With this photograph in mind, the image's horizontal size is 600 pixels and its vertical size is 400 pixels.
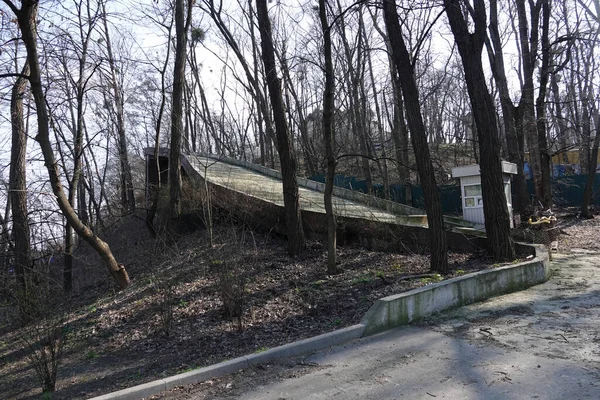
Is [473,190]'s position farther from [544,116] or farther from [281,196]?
[544,116]

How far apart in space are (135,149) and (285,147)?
94.5 ft

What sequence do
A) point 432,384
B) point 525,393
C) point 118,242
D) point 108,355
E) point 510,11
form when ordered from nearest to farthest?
point 525,393, point 432,384, point 108,355, point 118,242, point 510,11

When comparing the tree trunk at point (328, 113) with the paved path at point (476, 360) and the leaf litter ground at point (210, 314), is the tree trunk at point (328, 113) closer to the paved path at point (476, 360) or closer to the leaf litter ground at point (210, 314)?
the leaf litter ground at point (210, 314)

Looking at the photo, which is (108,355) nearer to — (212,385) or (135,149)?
(212,385)

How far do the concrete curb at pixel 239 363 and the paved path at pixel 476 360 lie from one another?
8.3 inches

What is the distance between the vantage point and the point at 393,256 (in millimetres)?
10414

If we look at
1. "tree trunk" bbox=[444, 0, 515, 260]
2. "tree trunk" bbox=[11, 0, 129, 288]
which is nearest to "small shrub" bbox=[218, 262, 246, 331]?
"tree trunk" bbox=[11, 0, 129, 288]

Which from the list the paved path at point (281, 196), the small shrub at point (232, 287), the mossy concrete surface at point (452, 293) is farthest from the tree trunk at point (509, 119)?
the small shrub at point (232, 287)

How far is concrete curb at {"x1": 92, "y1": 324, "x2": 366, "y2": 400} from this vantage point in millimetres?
4688

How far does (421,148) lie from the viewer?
8828 millimetres

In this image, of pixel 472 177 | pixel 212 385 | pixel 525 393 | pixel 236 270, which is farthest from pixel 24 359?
pixel 472 177

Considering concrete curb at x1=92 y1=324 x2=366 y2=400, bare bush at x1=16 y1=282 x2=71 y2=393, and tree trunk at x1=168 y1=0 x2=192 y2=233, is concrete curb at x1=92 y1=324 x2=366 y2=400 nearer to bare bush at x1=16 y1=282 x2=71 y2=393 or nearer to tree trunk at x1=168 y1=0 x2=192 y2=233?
bare bush at x1=16 y1=282 x2=71 y2=393

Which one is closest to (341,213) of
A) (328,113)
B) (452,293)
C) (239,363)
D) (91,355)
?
(328,113)

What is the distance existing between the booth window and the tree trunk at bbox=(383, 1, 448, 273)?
4.62m
